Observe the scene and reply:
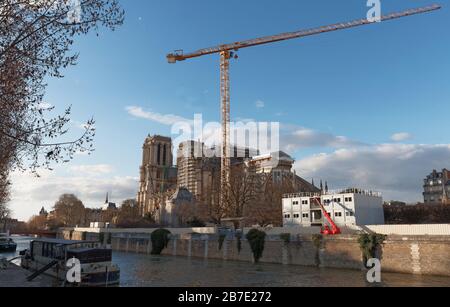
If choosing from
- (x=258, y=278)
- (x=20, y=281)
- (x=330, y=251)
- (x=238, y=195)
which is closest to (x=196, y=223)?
(x=238, y=195)

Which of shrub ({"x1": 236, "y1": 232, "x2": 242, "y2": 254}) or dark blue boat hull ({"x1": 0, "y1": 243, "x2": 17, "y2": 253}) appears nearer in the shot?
shrub ({"x1": 236, "y1": 232, "x2": 242, "y2": 254})

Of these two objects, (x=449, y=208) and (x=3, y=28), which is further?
(x=449, y=208)

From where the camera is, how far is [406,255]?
3284 centimetres

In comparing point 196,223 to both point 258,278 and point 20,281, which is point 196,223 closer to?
point 258,278

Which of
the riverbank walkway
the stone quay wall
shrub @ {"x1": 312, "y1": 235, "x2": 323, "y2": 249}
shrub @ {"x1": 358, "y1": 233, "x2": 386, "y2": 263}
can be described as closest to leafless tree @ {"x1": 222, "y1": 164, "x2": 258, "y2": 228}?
the stone quay wall

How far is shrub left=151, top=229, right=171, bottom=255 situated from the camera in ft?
204

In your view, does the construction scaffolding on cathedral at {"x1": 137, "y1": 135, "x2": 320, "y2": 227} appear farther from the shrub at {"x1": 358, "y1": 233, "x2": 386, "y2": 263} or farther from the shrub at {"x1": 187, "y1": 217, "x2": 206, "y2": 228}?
the shrub at {"x1": 358, "y1": 233, "x2": 386, "y2": 263}

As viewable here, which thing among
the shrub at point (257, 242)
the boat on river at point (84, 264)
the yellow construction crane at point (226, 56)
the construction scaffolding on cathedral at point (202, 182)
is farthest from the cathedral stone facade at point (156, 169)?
the boat on river at point (84, 264)

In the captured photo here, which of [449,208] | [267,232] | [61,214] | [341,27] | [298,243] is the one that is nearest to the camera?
[298,243]

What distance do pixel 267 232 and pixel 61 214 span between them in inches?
4411

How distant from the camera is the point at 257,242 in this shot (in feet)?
151

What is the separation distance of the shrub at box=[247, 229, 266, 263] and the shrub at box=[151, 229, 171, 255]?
65.2 feet
